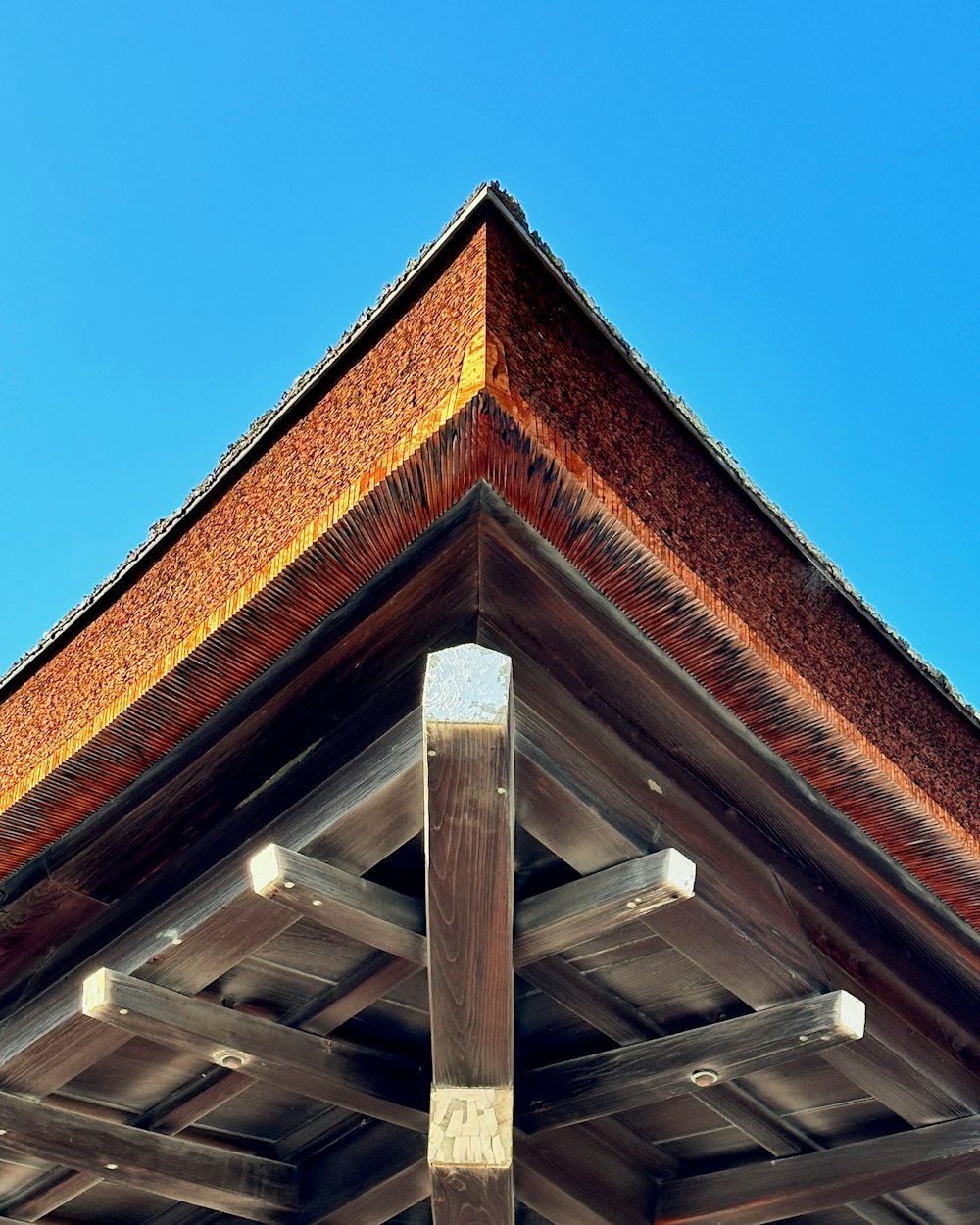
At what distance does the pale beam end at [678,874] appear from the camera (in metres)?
1.76

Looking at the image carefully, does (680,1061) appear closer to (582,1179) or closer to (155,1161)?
(582,1179)

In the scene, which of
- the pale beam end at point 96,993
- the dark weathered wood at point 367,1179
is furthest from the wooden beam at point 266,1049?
the dark weathered wood at point 367,1179

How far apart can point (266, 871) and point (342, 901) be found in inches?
5.0

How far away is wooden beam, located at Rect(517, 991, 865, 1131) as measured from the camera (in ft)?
6.53

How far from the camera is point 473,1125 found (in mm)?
1933

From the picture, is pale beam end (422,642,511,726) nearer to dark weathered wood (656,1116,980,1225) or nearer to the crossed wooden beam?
the crossed wooden beam

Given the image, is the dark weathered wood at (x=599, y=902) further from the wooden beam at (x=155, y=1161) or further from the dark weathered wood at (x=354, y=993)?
the wooden beam at (x=155, y=1161)

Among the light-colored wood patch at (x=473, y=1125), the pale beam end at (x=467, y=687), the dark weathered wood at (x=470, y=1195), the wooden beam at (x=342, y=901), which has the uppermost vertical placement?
the pale beam end at (x=467, y=687)

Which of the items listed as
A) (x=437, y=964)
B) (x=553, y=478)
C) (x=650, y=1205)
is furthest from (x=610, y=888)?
(x=650, y=1205)

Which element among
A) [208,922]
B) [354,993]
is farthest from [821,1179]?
[208,922]

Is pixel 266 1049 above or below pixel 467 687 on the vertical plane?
below

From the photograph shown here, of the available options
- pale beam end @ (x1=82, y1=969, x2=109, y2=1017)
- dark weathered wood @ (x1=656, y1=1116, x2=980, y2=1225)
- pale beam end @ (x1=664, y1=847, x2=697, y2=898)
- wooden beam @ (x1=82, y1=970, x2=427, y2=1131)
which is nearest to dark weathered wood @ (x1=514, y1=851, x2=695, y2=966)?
pale beam end @ (x1=664, y1=847, x2=697, y2=898)

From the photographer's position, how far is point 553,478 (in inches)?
60.2

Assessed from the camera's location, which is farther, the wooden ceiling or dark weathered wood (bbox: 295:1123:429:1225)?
dark weathered wood (bbox: 295:1123:429:1225)
